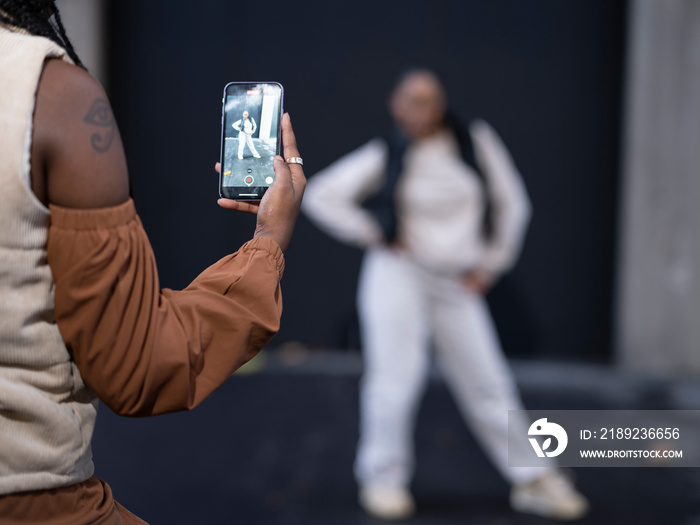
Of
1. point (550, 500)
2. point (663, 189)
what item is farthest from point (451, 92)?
point (550, 500)

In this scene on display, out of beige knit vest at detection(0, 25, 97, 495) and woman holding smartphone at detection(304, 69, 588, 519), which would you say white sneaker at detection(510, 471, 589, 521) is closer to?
woman holding smartphone at detection(304, 69, 588, 519)

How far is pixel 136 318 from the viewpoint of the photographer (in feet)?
3.41

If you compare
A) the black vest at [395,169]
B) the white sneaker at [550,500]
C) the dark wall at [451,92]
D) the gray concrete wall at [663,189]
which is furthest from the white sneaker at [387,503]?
the gray concrete wall at [663,189]

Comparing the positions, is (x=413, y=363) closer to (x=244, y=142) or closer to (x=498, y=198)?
(x=498, y=198)

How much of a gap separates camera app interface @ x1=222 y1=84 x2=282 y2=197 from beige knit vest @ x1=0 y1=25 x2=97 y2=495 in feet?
1.14

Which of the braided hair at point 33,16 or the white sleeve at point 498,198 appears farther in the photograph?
the white sleeve at point 498,198

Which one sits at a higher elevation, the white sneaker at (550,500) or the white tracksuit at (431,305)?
the white tracksuit at (431,305)

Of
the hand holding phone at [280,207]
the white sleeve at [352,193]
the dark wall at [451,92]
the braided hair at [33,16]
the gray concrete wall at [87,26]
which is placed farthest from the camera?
the dark wall at [451,92]

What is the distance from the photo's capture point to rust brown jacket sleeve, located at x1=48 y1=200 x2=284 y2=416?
1.02m

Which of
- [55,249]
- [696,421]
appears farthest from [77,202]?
[696,421]

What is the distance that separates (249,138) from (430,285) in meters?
2.65

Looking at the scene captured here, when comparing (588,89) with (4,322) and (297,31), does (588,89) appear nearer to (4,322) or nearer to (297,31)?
(297,31)

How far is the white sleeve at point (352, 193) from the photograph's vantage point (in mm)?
4121

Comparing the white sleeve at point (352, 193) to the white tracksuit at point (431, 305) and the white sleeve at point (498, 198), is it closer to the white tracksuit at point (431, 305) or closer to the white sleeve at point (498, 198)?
the white tracksuit at point (431, 305)
